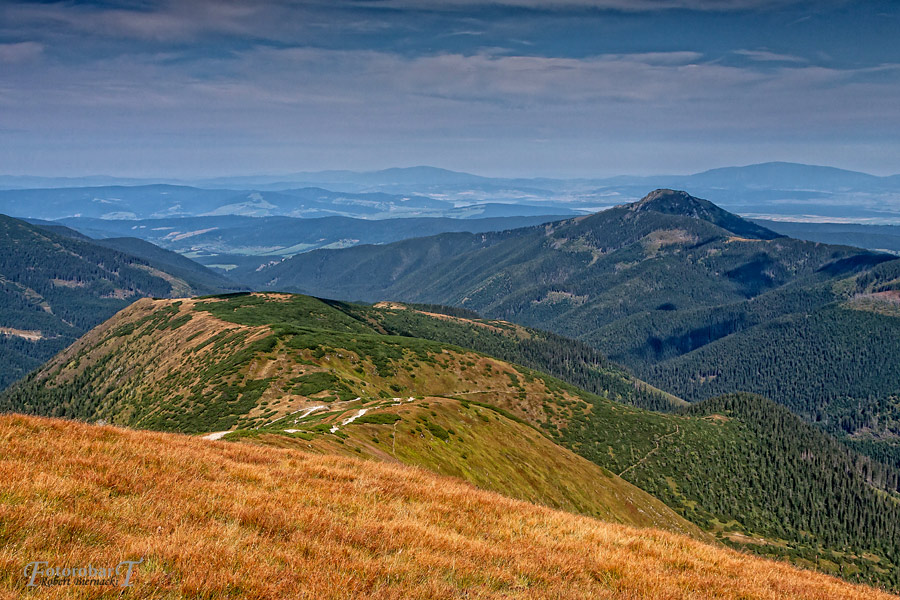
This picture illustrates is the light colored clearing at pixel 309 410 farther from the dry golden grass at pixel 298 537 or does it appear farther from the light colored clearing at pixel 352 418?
the dry golden grass at pixel 298 537

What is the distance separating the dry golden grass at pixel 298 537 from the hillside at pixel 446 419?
1403cm

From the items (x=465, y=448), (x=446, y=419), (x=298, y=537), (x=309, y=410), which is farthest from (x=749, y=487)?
(x=298, y=537)

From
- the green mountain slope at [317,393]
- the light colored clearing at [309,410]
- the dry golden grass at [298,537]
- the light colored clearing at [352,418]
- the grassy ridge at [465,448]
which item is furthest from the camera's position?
the light colored clearing at [309,410]

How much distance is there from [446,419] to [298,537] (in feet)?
156

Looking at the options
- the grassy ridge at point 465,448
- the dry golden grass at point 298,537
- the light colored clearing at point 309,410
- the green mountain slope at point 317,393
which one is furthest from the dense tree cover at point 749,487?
the dry golden grass at point 298,537

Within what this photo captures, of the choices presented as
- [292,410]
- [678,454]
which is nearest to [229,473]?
[292,410]

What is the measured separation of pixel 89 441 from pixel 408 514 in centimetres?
1095

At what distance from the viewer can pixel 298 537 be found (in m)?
12.0

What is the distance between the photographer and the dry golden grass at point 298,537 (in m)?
9.65

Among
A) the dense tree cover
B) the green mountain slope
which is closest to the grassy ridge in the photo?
the green mountain slope

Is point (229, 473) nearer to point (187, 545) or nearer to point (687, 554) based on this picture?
point (187, 545)

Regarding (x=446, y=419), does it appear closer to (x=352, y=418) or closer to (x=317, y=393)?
(x=352, y=418)

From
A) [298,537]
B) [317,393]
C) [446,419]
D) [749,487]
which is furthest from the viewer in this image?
[749,487]

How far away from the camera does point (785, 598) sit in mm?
13758
